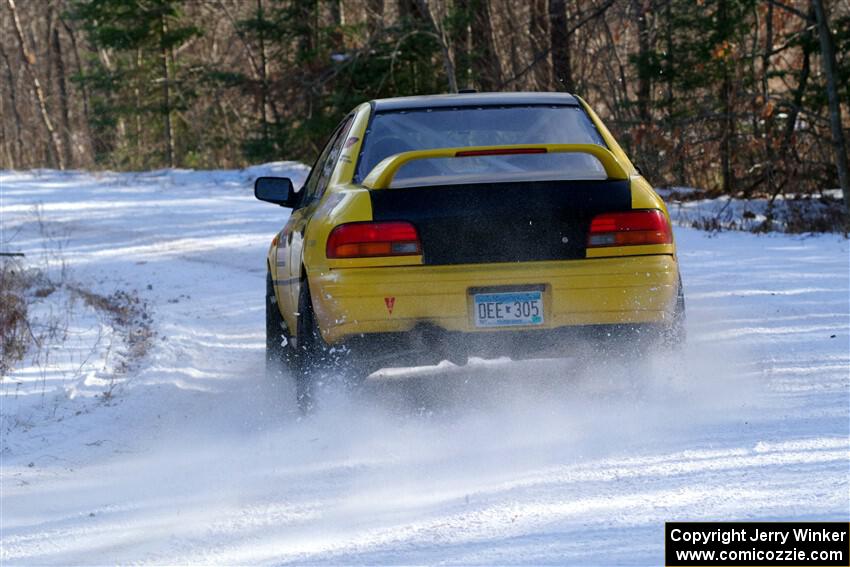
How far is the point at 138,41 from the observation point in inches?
1341

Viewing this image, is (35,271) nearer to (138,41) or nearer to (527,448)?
(527,448)

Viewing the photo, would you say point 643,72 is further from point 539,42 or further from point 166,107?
point 166,107

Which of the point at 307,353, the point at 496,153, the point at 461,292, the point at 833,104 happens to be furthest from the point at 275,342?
the point at 833,104

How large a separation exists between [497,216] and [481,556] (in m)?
2.08

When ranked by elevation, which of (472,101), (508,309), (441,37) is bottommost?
(508,309)

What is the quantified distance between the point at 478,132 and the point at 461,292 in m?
1.32

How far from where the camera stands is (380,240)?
5328 millimetres

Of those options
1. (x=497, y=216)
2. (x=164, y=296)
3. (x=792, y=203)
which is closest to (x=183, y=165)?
(x=792, y=203)

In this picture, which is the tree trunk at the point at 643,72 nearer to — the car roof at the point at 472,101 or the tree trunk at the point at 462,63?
the tree trunk at the point at 462,63

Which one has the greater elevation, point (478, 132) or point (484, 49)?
point (484, 49)

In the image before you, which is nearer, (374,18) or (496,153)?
(496,153)

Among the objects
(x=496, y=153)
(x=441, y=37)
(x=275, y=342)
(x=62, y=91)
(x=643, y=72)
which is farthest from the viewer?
(x=62, y=91)

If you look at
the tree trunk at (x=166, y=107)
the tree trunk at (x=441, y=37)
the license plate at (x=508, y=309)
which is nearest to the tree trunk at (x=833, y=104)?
the tree trunk at (x=441, y=37)

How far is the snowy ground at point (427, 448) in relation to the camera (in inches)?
156
